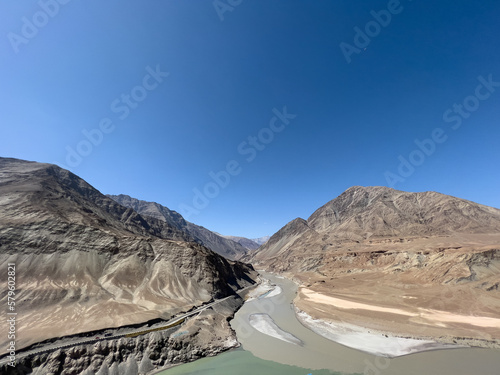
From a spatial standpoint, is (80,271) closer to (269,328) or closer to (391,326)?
(269,328)

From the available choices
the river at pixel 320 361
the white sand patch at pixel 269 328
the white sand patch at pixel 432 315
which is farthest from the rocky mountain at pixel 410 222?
the river at pixel 320 361

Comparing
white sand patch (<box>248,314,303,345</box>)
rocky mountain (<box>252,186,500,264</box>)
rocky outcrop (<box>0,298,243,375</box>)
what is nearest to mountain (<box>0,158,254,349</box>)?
rocky outcrop (<box>0,298,243,375</box>)

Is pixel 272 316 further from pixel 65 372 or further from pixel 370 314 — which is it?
pixel 65 372

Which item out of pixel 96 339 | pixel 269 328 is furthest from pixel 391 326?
pixel 96 339

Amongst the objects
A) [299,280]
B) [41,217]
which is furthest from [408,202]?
A: [41,217]

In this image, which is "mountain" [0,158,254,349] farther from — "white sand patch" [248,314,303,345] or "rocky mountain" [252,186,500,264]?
"rocky mountain" [252,186,500,264]

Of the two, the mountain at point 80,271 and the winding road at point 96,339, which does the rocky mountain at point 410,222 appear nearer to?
the mountain at point 80,271
